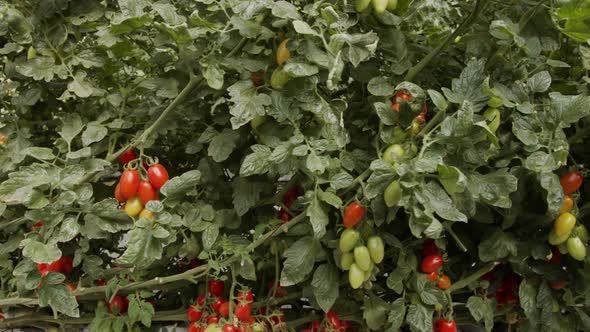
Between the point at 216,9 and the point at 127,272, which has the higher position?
the point at 216,9

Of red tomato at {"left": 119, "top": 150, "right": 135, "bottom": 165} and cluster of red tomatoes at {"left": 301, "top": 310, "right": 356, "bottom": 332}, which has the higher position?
red tomato at {"left": 119, "top": 150, "right": 135, "bottom": 165}

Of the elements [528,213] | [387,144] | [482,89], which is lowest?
[528,213]

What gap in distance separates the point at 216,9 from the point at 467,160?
1.45ft

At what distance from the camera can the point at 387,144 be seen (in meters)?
0.86

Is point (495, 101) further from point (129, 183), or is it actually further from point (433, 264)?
point (129, 183)

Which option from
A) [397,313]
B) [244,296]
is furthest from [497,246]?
[244,296]

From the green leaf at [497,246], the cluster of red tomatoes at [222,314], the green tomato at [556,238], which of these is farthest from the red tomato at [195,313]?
the green tomato at [556,238]

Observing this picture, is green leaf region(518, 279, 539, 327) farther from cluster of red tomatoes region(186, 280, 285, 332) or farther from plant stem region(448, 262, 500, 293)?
cluster of red tomatoes region(186, 280, 285, 332)

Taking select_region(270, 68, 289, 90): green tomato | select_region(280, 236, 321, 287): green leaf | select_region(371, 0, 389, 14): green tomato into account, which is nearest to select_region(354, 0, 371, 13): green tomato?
select_region(371, 0, 389, 14): green tomato

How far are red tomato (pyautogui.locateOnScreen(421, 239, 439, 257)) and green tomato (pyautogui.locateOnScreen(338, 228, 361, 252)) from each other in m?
0.23

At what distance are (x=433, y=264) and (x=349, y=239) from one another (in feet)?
0.73

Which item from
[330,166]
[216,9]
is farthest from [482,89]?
[216,9]

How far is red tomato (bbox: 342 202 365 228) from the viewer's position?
83 cm

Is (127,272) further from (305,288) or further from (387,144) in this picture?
(387,144)
